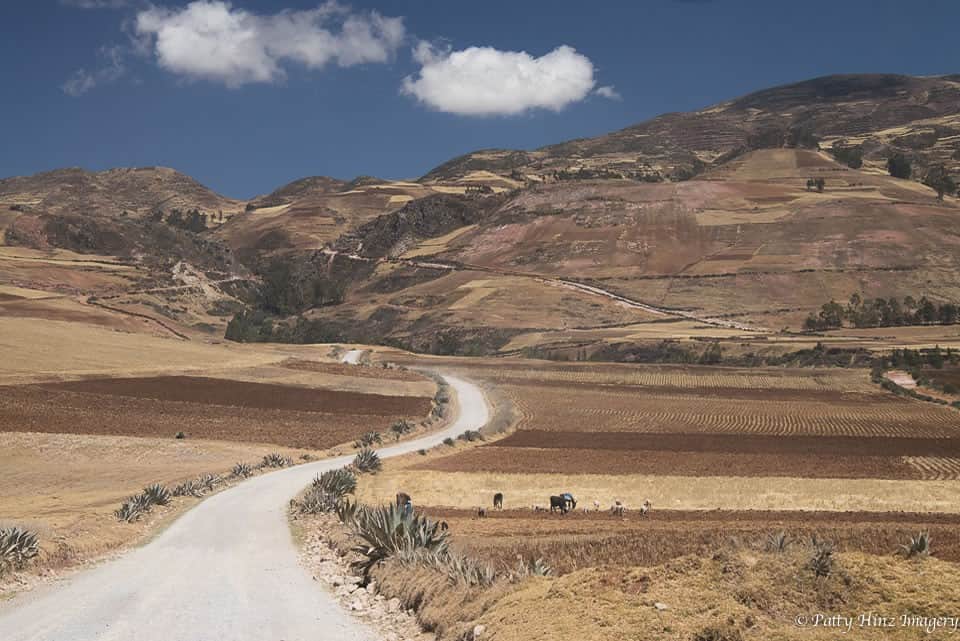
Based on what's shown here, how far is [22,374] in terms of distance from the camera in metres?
59.3

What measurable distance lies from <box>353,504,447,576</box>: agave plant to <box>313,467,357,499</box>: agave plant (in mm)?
11045

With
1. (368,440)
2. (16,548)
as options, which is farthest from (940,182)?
(16,548)

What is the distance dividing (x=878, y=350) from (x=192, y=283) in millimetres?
116033

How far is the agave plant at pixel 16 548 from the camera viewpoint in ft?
51.4

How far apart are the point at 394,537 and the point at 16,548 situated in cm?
788

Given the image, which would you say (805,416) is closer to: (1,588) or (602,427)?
(602,427)

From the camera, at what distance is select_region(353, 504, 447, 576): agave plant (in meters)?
15.1

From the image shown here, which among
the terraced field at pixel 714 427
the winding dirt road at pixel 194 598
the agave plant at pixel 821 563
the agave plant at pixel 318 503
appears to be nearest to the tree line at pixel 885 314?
the terraced field at pixel 714 427

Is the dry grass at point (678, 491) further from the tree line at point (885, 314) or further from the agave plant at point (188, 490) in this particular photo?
the tree line at point (885, 314)

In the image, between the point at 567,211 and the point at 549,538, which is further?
the point at 567,211

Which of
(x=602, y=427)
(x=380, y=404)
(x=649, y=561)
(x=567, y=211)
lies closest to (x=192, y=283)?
(x=567, y=211)

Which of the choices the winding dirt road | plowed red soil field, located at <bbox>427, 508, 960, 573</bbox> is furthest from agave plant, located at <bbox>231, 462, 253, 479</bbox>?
the winding dirt road

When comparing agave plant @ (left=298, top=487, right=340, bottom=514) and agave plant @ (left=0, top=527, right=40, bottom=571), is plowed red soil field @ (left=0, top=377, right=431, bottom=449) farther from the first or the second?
agave plant @ (left=0, top=527, right=40, bottom=571)

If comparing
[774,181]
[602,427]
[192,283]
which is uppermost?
[774,181]
